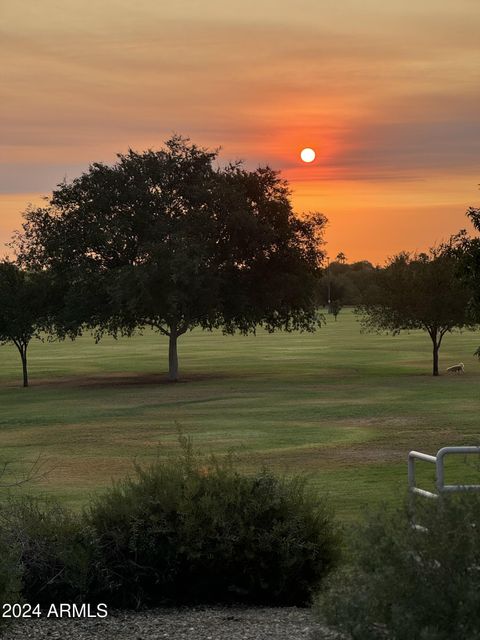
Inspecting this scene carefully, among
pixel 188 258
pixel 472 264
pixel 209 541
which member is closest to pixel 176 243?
Result: pixel 188 258

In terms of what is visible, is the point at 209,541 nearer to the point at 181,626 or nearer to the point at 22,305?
the point at 181,626

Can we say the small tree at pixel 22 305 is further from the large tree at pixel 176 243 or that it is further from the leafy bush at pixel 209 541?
the leafy bush at pixel 209 541

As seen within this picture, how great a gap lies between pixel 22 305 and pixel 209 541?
53.9 meters

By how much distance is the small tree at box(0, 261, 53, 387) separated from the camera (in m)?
63.2

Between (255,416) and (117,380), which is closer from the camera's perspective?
(255,416)

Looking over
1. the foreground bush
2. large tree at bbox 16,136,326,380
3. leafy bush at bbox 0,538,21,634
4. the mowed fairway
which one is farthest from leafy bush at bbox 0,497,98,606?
large tree at bbox 16,136,326,380

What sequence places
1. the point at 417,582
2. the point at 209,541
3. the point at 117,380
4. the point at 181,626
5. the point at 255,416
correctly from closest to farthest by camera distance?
the point at 417,582 < the point at 181,626 < the point at 209,541 < the point at 255,416 < the point at 117,380

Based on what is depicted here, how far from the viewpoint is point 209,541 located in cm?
1109

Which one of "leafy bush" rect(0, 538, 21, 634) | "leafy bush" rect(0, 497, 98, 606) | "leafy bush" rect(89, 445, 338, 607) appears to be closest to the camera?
"leafy bush" rect(0, 538, 21, 634)

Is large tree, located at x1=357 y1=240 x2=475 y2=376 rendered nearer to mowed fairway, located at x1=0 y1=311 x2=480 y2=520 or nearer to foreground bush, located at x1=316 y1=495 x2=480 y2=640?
mowed fairway, located at x1=0 y1=311 x2=480 y2=520

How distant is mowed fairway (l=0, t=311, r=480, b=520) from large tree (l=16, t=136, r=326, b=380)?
3963mm

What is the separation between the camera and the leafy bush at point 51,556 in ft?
34.6

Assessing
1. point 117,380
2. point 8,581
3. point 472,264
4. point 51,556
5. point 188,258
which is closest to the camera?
point 8,581

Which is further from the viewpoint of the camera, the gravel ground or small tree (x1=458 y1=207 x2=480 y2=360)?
small tree (x1=458 y1=207 x2=480 y2=360)
